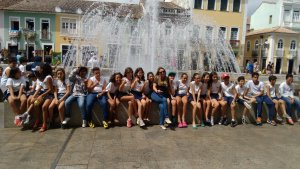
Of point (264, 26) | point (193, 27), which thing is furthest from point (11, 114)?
point (264, 26)

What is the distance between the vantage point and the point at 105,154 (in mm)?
4922

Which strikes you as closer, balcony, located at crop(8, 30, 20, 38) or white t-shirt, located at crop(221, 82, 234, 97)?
white t-shirt, located at crop(221, 82, 234, 97)

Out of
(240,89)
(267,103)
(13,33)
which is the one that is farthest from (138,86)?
(13,33)

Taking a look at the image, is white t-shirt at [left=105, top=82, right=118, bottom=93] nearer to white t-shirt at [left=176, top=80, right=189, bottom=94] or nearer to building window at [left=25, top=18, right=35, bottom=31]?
white t-shirt at [left=176, top=80, right=189, bottom=94]

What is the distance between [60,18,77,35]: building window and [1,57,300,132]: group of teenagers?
30873 millimetres

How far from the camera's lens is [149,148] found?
208 inches

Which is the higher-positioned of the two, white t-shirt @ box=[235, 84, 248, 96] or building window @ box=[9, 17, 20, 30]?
building window @ box=[9, 17, 20, 30]

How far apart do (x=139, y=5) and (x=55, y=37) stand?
1190cm

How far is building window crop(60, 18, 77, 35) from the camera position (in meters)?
36.7

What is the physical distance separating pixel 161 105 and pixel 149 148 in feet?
5.70

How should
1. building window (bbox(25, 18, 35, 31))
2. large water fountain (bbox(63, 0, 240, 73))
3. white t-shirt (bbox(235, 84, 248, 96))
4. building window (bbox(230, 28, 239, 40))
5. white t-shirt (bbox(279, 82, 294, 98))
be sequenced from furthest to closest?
1. building window (bbox(230, 28, 239, 40))
2. building window (bbox(25, 18, 35, 31))
3. large water fountain (bbox(63, 0, 240, 73))
4. white t-shirt (bbox(279, 82, 294, 98))
5. white t-shirt (bbox(235, 84, 248, 96))

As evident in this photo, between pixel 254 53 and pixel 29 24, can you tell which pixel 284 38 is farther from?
pixel 29 24

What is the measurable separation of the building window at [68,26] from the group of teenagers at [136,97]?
30.9 meters

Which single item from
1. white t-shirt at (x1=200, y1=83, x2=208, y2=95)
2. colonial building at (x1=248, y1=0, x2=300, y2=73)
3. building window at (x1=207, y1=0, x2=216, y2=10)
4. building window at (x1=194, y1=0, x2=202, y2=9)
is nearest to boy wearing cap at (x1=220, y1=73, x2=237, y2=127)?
white t-shirt at (x1=200, y1=83, x2=208, y2=95)
